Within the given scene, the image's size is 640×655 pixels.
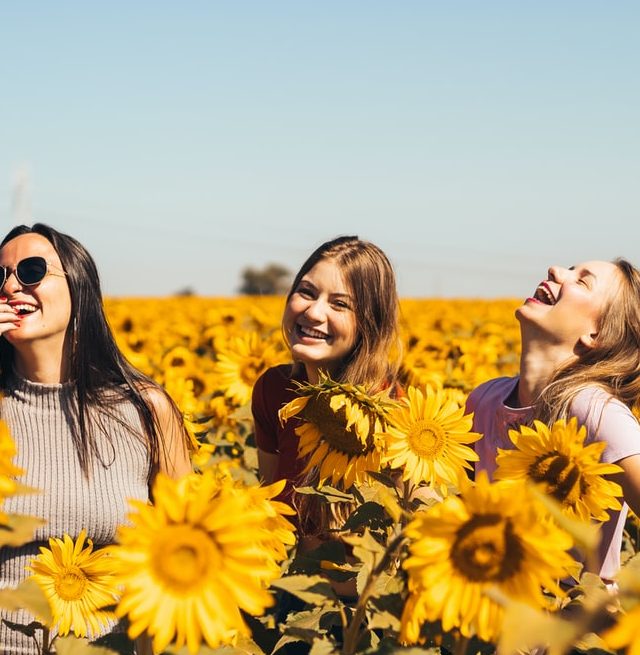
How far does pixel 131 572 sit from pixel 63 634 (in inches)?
31.8

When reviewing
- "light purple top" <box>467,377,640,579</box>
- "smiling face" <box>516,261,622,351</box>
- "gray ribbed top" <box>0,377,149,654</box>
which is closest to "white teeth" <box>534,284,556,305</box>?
"smiling face" <box>516,261,622,351</box>

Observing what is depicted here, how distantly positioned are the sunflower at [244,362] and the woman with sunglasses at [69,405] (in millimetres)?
2064

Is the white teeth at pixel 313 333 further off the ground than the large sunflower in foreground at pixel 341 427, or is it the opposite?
the white teeth at pixel 313 333

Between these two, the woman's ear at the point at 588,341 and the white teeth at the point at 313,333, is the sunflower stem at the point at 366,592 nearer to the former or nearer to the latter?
the woman's ear at the point at 588,341

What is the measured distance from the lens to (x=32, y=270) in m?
2.87

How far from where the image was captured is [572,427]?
188 centimetres

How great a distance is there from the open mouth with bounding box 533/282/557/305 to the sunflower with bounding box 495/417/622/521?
1.12m

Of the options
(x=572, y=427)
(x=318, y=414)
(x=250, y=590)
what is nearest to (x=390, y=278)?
(x=318, y=414)

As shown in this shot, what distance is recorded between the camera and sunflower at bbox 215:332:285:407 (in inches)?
204

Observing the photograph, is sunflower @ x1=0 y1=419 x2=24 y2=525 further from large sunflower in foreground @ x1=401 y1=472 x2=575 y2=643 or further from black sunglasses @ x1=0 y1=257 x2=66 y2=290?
black sunglasses @ x1=0 y1=257 x2=66 y2=290

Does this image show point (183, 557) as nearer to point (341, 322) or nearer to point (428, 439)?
point (428, 439)

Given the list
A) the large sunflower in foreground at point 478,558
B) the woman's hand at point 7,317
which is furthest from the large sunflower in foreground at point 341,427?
the woman's hand at point 7,317

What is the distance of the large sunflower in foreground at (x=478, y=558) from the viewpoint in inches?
57.1

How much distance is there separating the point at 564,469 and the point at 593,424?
0.78 metres
